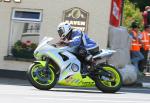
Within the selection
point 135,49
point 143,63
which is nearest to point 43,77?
point 135,49

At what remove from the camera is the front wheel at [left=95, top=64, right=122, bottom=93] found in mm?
15602

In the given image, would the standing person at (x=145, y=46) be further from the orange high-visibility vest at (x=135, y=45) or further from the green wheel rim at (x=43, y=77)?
the green wheel rim at (x=43, y=77)

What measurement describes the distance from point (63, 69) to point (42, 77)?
0.51 metres

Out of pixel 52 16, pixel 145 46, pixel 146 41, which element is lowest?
pixel 145 46

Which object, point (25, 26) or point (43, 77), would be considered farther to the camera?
point (25, 26)

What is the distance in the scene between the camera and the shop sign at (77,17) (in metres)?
20.8

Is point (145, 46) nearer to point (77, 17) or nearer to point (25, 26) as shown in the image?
point (77, 17)

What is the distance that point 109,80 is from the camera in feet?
51.2

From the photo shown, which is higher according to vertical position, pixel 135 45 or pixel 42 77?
pixel 135 45

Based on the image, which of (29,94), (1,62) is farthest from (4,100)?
(1,62)

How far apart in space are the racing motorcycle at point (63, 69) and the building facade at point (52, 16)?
5.11 metres

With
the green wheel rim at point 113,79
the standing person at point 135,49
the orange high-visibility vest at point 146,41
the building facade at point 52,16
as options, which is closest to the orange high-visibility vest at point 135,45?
the standing person at point 135,49

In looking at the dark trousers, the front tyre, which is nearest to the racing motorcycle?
the front tyre

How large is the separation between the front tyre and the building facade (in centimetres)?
531
